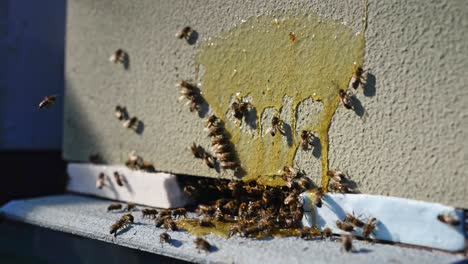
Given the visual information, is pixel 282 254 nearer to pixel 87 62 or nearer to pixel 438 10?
pixel 438 10

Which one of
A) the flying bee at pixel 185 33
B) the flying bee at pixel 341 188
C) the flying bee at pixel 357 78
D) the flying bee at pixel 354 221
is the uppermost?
the flying bee at pixel 185 33

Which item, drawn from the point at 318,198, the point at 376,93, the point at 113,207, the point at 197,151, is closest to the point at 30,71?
the point at 113,207

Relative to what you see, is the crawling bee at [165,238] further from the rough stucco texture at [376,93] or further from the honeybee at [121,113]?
the honeybee at [121,113]

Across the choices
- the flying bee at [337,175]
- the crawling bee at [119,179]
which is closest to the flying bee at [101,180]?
the crawling bee at [119,179]

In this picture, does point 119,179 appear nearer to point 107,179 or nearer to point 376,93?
point 107,179

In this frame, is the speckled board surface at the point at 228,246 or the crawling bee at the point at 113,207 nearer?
the speckled board surface at the point at 228,246

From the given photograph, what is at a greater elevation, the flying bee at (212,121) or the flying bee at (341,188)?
the flying bee at (212,121)

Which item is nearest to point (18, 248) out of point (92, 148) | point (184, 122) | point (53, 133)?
point (92, 148)
